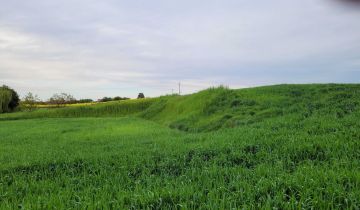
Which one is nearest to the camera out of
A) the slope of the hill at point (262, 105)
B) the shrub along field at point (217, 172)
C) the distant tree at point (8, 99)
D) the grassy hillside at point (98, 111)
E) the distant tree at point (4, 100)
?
the shrub along field at point (217, 172)

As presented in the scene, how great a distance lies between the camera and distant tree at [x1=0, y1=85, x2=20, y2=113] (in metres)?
64.7

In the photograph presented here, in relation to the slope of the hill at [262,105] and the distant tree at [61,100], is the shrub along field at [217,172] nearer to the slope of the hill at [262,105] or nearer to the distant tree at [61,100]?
the slope of the hill at [262,105]

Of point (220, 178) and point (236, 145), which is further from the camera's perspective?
point (236, 145)

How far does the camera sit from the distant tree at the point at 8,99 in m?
64.7

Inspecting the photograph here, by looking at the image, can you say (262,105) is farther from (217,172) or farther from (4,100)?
(4,100)

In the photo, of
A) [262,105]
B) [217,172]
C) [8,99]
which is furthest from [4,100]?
[217,172]

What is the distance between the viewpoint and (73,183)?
755cm

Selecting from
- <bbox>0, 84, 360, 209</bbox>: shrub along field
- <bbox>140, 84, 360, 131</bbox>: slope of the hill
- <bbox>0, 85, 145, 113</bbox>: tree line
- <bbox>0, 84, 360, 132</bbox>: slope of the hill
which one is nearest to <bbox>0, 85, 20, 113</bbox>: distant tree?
<bbox>0, 85, 145, 113</bbox>: tree line

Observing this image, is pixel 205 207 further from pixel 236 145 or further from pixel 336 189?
pixel 236 145

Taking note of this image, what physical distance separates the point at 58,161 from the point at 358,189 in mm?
8176

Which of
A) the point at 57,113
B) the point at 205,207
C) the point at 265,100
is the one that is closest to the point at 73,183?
the point at 205,207

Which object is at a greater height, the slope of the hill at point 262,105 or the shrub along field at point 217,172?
the slope of the hill at point 262,105

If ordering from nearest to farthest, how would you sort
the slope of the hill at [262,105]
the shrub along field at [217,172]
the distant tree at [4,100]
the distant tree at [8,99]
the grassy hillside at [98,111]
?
the shrub along field at [217,172]
the slope of the hill at [262,105]
the grassy hillside at [98,111]
the distant tree at [4,100]
the distant tree at [8,99]

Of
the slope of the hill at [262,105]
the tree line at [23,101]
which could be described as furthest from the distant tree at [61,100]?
the slope of the hill at [262,105]
